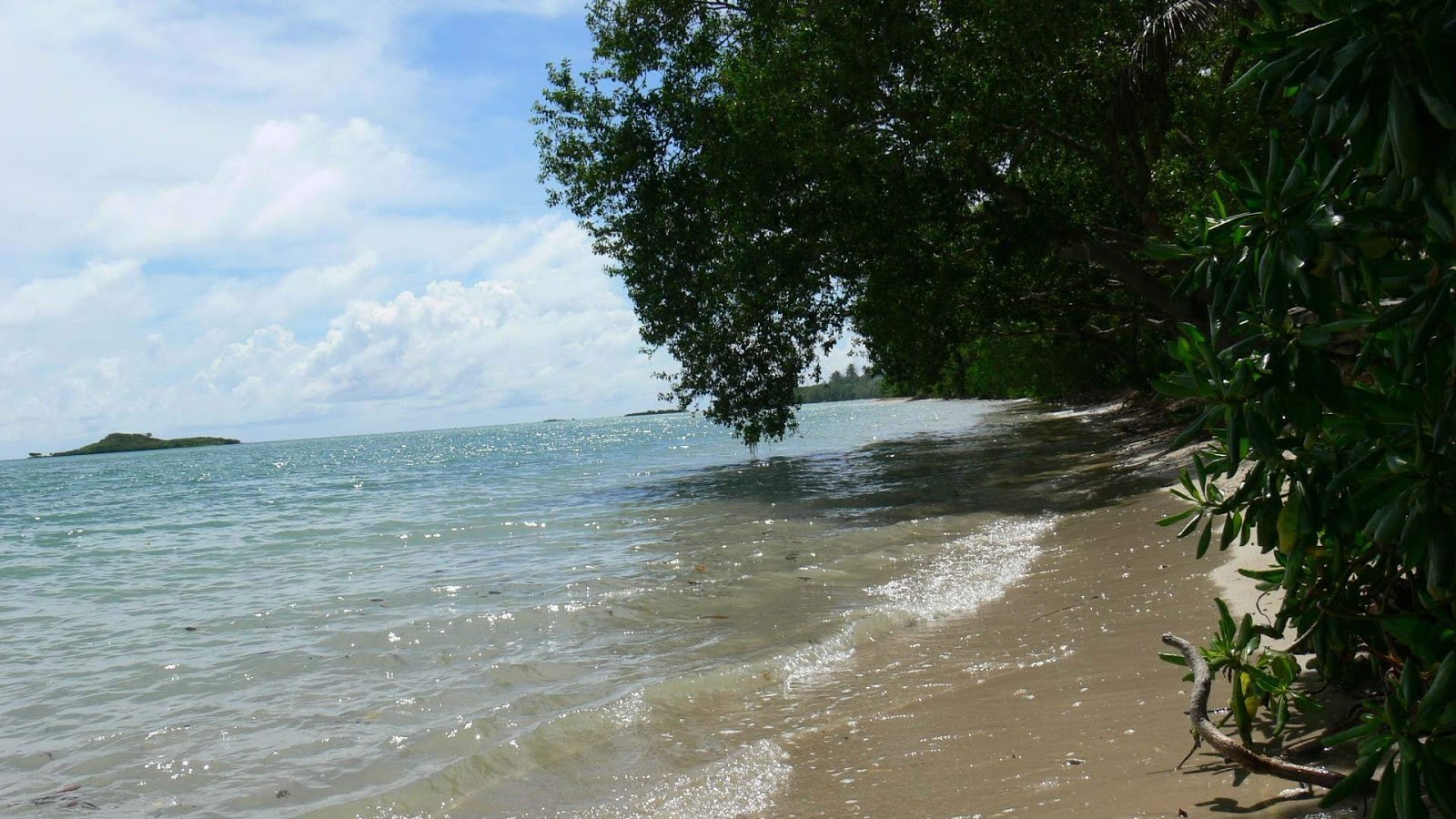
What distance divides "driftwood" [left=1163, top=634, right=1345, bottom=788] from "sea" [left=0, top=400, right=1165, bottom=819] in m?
1.75

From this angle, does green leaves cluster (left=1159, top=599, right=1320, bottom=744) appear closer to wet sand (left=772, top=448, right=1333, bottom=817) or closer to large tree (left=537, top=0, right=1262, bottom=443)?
wet sand (left=772, top=448, right=1333, bottom=817)

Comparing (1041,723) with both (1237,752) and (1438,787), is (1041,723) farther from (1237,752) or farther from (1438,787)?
(1438,787)

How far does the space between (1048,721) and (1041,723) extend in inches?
1.3

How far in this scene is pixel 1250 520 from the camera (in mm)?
2570

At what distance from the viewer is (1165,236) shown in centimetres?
1623

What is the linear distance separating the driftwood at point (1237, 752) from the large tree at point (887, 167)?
959 centimetres

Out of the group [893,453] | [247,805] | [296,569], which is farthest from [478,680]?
[893,453]

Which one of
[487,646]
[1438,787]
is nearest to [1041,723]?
[1438,787]

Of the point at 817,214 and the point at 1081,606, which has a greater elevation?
the point at 817,214

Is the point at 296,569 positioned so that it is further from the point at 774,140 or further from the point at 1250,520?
the point at 1250,520

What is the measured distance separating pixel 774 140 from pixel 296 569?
1045 cm

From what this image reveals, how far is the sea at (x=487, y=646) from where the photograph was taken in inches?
184

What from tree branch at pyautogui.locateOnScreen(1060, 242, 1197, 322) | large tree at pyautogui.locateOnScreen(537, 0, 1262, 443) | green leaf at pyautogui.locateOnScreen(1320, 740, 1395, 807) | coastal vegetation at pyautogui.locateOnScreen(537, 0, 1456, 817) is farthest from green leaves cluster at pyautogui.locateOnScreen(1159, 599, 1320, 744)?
tree branch at pyautogui.locateOnScreen(1060, 242, 1197, 322)

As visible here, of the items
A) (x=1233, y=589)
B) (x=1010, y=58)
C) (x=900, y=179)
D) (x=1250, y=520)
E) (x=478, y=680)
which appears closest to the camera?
(x=1250, y=520)
